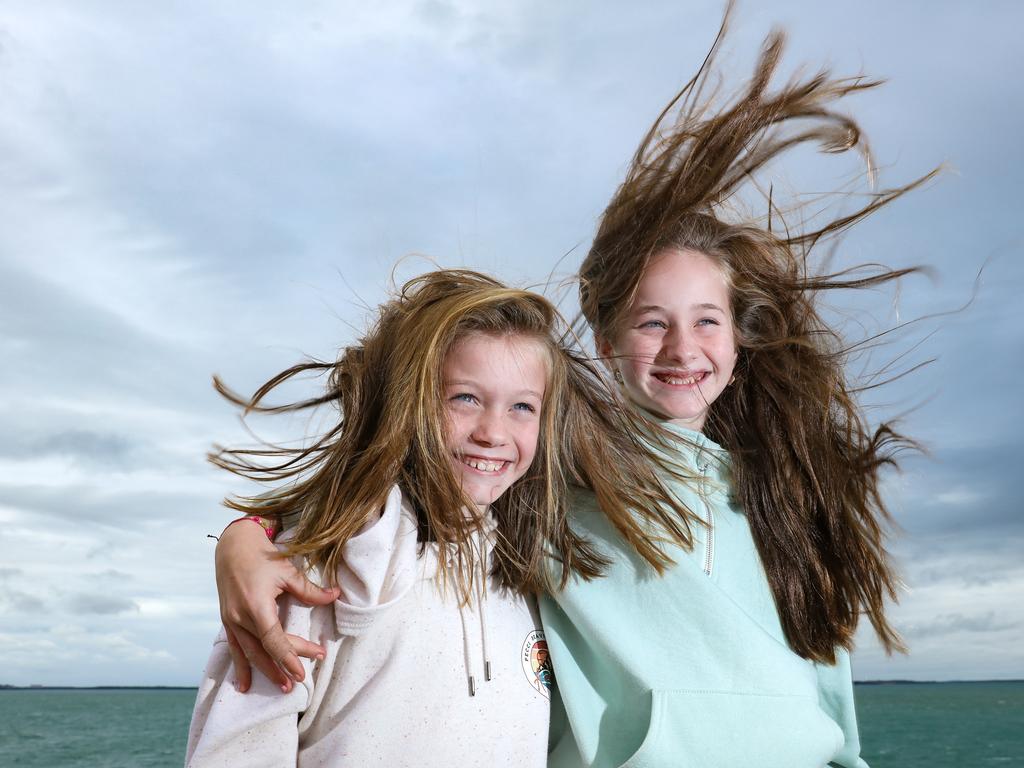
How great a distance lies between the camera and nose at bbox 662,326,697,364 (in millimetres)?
2830

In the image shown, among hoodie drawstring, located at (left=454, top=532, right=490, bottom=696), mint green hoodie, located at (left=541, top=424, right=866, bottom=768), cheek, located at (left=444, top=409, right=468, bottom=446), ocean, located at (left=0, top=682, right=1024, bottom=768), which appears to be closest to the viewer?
hoodie drawstring, located at (left=454, top=532, right=490, bottom=696)

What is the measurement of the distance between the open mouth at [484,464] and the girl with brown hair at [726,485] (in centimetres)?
38

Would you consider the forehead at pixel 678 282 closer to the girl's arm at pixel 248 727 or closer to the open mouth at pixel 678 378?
the open mouth at pixel 678 378

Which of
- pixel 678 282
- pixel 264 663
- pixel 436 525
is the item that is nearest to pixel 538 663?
pixel 436 525

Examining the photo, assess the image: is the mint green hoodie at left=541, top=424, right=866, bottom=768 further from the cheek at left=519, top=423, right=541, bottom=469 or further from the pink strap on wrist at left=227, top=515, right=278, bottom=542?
the pink strap on wrist at left=227, top=515, right=278, bottom=542

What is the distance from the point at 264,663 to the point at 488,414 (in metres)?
0.74

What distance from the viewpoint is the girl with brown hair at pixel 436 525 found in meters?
2.11

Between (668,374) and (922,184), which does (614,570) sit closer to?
(668,374)

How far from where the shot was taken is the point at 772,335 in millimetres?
3186

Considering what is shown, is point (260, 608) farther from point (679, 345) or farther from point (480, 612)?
point (679, 345)

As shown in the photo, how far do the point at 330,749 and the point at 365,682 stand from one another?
0.15 metres

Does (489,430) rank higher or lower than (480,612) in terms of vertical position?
higher

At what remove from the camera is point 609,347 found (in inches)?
118

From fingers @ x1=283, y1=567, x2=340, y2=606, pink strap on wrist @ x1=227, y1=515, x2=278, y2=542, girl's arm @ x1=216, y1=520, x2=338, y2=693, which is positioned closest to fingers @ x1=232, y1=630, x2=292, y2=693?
girl's arm @ x1=216, y1=520, x2=338, y2=693
